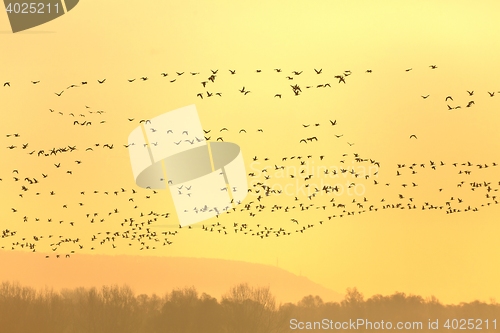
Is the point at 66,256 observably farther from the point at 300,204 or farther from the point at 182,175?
the point at 300,204

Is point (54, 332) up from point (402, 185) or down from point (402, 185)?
down

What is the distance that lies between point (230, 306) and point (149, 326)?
5.96 ft

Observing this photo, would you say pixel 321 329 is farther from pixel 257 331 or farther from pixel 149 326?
pixel 149 326

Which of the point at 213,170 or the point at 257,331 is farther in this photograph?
the point at 257,331

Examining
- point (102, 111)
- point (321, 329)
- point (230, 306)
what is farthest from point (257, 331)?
point (102, 111)

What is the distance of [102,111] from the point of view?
13.1m

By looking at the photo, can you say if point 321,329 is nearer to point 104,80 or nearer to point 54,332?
point 54,332

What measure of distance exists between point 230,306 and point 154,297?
1648 millimetres

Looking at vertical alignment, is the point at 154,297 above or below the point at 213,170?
below

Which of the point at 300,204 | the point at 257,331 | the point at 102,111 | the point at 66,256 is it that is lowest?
the point at 257,331

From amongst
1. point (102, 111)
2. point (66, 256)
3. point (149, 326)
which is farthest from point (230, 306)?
point (102, 111)

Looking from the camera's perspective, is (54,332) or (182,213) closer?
(182,213)

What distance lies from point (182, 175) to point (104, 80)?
2.36m

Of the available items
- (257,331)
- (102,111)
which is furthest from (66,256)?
(257,331)
